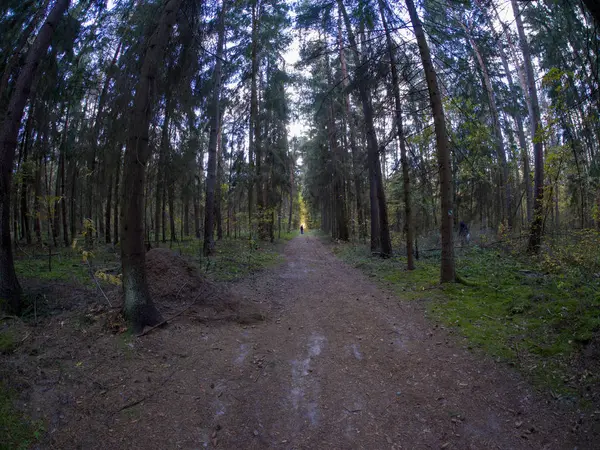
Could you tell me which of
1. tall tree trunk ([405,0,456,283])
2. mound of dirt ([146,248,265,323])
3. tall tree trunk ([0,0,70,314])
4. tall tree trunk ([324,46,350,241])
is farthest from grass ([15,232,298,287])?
tall tree trunk ([324,46,350,241])

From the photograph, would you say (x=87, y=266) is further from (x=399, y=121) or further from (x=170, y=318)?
(x=399, y=121)

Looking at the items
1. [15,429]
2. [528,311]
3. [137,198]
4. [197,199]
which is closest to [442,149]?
[528,311]

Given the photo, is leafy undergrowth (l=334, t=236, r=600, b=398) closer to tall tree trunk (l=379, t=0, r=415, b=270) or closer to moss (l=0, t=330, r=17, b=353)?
tall tree trunk (l=379, t=0, r=415, b=270)

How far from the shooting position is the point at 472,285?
7250 millimetres

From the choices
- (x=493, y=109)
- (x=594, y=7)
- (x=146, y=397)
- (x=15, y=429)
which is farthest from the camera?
(x=493, y=109)

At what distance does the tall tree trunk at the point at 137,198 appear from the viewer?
5.17 metres

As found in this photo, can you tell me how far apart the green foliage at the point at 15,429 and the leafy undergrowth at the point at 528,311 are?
5.11 metres

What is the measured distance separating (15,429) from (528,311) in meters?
6.82

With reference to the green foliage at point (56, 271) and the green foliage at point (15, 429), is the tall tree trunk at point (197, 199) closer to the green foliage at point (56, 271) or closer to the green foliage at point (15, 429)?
the green foliage at point (56, 271)

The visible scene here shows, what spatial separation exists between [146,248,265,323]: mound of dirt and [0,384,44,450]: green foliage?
302 centimetres

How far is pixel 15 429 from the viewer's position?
2.83 m

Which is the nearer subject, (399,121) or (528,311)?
(528,311)

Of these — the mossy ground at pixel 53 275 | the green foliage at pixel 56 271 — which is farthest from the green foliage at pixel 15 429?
the green foliage at pixel 56 271

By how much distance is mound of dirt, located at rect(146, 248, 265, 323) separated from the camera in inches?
249
